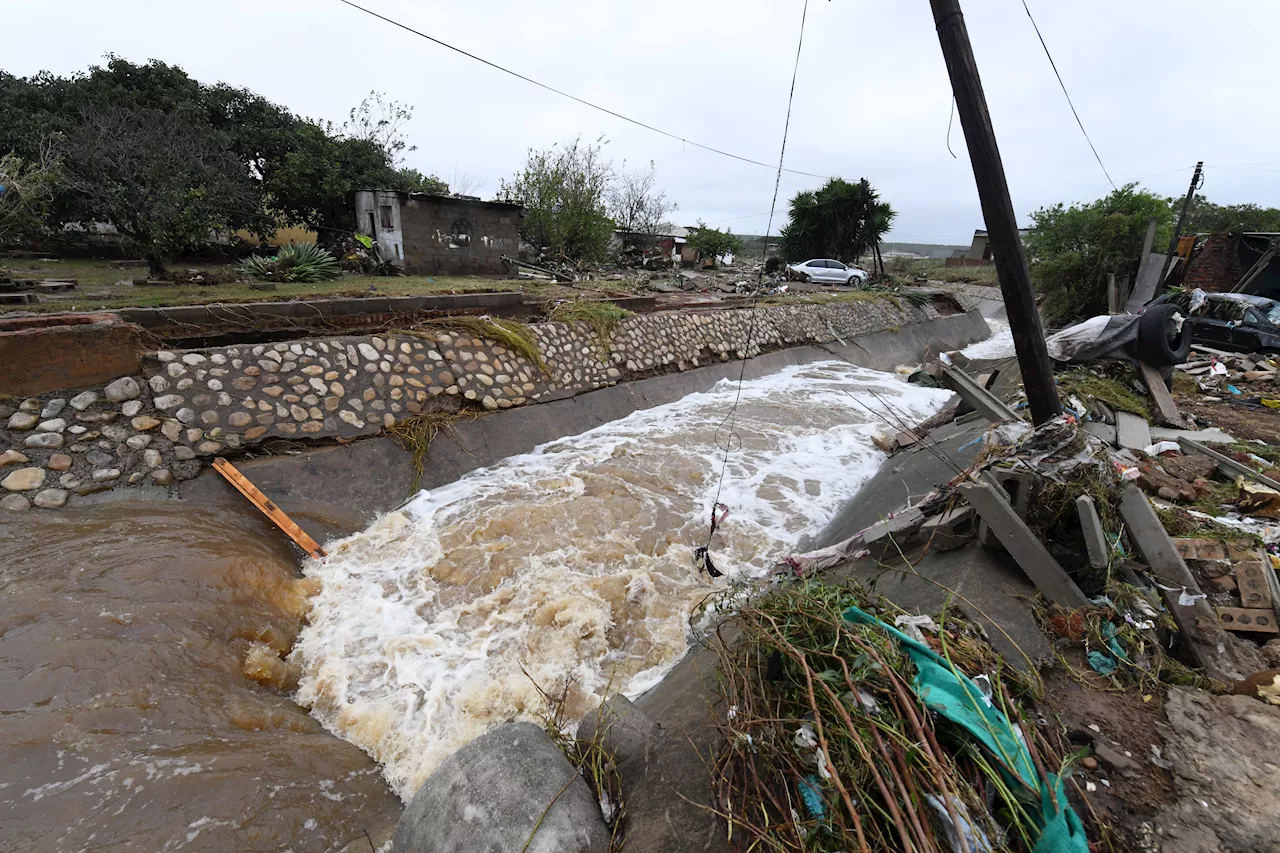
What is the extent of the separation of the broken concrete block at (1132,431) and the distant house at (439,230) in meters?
15.9

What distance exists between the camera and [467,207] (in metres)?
16.5

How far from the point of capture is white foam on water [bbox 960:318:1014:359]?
20.0 metres

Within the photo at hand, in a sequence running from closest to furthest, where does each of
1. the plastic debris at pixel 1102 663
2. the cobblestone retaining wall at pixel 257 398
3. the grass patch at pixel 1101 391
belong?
1. the plastic debris at pixel 1102 663
2. the cobblestone retaining wall at pixel 257 398
3. the grass patch at pixel 1101 391

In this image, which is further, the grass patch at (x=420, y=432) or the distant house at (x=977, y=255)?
the distant house at (x=977, y=255)

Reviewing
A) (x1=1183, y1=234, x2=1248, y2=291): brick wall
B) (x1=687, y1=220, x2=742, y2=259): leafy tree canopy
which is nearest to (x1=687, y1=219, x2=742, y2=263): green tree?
(x1=687, y1=220, x2=742, y2=259): leafy tree canopy

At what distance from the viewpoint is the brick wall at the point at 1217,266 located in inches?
658

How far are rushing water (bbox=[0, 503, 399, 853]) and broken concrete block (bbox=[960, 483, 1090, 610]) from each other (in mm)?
3879

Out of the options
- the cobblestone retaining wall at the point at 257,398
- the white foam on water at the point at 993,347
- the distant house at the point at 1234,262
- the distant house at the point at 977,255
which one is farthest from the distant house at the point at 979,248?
the cobblestone retaining wall at the point at 257,398

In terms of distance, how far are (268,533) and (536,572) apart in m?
2.46

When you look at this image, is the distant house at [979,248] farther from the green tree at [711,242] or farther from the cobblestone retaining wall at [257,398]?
the cobblestone retaining wall at [257,398]

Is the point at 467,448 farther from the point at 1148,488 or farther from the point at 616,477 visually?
the point at 1148,488

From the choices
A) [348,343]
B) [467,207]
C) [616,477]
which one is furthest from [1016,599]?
[467,207]

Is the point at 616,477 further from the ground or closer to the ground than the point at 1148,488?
closer to the ground

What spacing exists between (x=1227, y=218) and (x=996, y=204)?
33396mm
